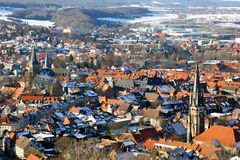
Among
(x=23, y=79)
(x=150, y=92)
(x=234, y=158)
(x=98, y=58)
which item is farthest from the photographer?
(x=98, y=58)

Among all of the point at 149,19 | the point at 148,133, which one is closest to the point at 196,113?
the point at 148,133

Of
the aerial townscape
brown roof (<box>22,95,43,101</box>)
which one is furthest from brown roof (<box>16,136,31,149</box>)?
brown roof (<box>22,95,43,101</box>)

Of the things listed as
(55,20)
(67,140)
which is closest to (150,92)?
(67,140)

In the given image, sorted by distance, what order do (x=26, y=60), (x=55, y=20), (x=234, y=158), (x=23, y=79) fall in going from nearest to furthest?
1. (x=234, y=158)
2. (x=23, y=79)
3. (x=26, y=60)
4. (x=55, y=20)

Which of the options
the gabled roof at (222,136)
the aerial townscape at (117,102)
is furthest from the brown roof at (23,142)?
the gabled roof at (222,136)

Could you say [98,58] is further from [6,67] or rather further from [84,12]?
[84,12]

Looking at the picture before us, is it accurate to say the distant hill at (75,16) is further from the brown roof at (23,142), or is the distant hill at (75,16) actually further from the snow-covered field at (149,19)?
the brown roof at (23,142)
